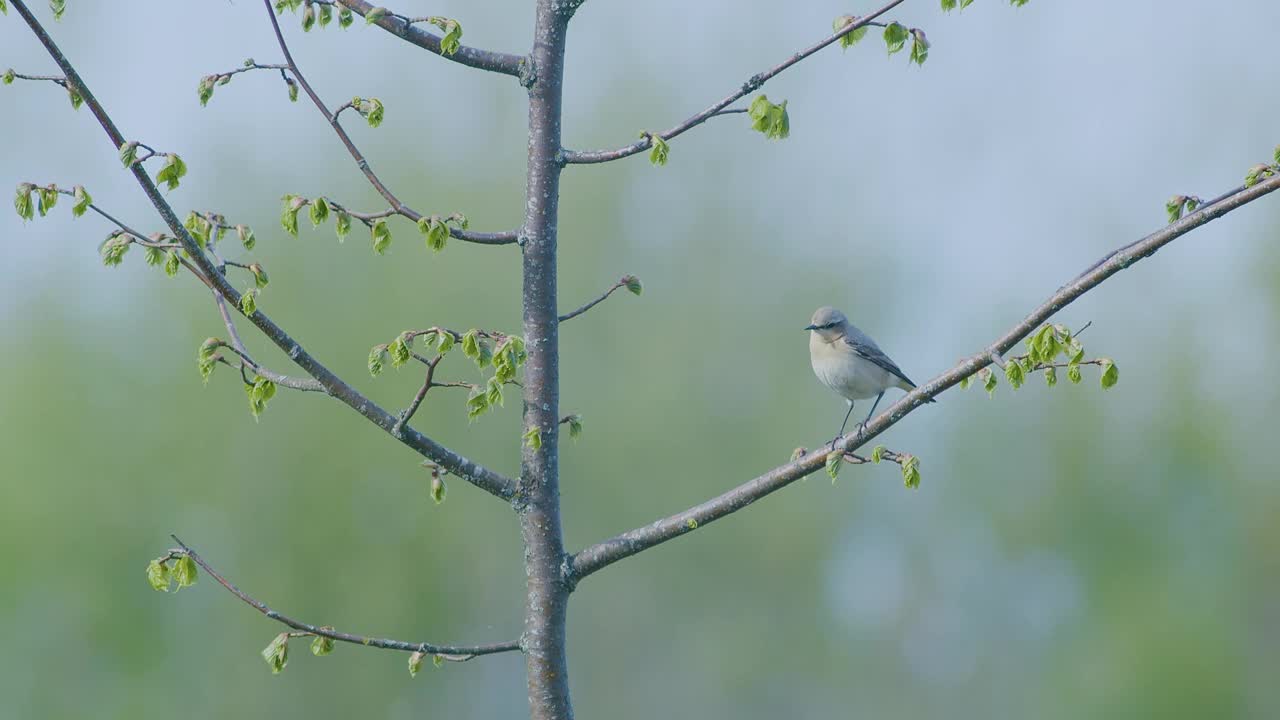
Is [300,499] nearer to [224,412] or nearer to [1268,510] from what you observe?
[224,412]

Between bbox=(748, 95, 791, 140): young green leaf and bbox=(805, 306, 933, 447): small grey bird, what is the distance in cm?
413

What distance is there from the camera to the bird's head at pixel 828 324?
321 inches

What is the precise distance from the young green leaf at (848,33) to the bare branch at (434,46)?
1194 mm

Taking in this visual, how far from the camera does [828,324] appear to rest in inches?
321

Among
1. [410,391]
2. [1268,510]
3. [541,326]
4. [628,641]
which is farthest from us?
[1268,510]

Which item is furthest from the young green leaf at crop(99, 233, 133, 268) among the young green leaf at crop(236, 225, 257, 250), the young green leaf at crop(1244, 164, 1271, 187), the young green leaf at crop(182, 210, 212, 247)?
the young green leaf at crop(1244, 164, 1271, 187)

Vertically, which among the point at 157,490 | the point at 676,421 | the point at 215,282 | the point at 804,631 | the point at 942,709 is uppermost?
the point at 676,421

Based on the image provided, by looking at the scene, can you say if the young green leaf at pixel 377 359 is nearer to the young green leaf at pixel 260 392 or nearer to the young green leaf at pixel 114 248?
the young green leaf at pixel 260 392

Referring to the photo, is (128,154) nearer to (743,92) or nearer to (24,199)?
(24,199)

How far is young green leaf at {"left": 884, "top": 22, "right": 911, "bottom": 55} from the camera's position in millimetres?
3793

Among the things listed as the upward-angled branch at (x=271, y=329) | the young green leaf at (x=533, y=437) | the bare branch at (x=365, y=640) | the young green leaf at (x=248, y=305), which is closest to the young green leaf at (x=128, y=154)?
the upward-angled branch at (x=271, y=329)

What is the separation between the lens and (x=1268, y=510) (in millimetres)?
28328

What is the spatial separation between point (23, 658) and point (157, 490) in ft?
14.3

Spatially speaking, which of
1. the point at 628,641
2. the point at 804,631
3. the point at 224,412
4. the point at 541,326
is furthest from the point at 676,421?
the point at 541,326
